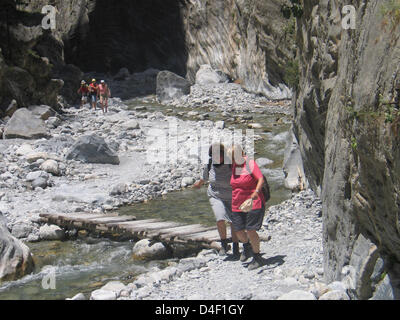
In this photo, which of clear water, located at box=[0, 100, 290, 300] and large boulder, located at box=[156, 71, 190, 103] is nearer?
clear water, located at box=[0, 100, 290, 300]

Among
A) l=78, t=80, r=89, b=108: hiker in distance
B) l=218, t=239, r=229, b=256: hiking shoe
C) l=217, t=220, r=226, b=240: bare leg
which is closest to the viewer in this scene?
l=217, t=220, r=226, b=240: bare leg

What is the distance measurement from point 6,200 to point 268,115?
13616 millimetres

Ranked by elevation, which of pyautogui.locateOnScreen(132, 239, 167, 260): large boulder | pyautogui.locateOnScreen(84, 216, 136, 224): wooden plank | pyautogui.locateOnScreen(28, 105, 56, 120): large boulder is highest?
pyautogui.locateOnScreen(28, 105, 56, 120): large boulder

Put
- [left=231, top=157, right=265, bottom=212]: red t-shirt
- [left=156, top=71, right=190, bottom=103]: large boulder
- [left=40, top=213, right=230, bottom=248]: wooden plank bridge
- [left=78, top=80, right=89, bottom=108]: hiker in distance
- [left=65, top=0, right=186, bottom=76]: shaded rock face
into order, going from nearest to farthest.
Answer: [left=231, top=157, right=265, bottom=212]: red t-shirt < [left=40, top=213, right=230, bottom=248]: wooden plank bridge < [left=78, top=80, right=89, bottom=108]: hiker in distance < [left=156, top=71, right=190, bottom=103]: large boulder < [left=65, top=0, right=186, bottom=76]: shaded rock face

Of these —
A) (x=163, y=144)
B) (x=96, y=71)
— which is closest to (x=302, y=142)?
(x=163, y=144)

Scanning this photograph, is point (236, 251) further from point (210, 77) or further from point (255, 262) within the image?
point (210, 77)

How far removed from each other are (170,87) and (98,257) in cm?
2170

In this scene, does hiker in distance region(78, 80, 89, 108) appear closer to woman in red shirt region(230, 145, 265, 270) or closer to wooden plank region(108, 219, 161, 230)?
wooden plank region(108, 219, 161, 230)

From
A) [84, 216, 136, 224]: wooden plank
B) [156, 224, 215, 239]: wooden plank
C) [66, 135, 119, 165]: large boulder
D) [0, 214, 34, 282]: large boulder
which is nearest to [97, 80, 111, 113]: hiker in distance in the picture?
[66, 135, 119, 165]: large boulder

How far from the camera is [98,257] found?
9109mm

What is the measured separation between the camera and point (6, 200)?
39.4 ft

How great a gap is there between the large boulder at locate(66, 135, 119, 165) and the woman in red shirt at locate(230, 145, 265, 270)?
366 inches

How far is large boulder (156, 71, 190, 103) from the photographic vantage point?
2980 cm

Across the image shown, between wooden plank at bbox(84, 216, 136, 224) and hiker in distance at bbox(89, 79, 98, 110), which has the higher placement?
hiker in distance at bbox(89, 79, 98, 110)
